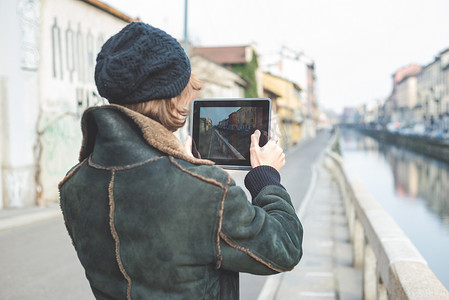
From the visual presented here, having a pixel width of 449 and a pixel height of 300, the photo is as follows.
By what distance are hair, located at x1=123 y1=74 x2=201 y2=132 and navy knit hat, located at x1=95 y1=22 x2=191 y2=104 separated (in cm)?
2

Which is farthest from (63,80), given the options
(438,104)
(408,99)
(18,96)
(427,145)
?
(408,99)

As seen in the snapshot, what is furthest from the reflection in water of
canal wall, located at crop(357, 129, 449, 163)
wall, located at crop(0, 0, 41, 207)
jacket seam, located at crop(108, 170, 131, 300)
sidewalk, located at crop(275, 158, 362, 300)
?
jacket seam, located at crop(108, 170, 131, 300)

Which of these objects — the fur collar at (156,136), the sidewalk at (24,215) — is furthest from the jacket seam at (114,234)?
the sidewalk at (24,215)

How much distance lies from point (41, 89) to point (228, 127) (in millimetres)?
10222

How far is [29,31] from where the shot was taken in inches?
398

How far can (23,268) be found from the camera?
5574 millimetres

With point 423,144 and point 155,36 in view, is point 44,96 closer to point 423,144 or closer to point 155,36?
point 155,36

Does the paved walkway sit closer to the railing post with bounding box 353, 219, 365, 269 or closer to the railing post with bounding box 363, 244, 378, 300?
the railing post with bounding box 353, 219, 365, 269

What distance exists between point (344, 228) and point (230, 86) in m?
18.9

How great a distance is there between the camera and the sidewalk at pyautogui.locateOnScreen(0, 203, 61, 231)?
26.7 ft

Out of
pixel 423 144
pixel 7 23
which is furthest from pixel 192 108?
pixel 423 144

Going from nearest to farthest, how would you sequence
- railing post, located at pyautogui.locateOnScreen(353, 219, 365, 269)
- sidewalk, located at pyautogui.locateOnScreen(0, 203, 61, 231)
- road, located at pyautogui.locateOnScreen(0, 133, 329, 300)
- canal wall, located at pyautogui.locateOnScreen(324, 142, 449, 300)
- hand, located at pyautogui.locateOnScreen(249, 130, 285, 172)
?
hand, located at pyautogui.locateOnScreen(249, 130, 285, 172) < canal wall, located at pyautogui.locateOnScreen(324, 142, 449, 300) < road, located at pyautogui.locateOnScreen(0, 133, 329, 300) < railing post, located at pyautogui.locateOnScreen(353, 219, 365, 269) < sidewalk, located at pyautogui.locateOnScreen(0, 203, 61, 231)

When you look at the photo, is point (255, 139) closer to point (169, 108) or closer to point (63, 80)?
point (169, 108)

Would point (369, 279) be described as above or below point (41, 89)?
below
